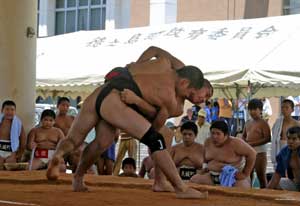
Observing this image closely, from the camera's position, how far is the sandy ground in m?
4.76

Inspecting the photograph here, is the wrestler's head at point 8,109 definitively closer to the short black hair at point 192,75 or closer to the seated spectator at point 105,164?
the seated spectator at point 105,164

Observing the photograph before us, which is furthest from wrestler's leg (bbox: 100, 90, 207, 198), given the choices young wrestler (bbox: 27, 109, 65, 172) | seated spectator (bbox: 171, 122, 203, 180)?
young wrestler (bbox: 27, 109, 65, 172)

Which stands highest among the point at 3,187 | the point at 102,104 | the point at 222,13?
the point at 222,13

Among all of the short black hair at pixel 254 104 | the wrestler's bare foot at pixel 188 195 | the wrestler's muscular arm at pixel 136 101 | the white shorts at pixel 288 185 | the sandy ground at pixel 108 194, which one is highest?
the wrestler's muscular arm at pixel 136 101

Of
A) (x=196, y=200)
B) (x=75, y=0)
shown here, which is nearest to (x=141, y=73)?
(x=196, y=200)

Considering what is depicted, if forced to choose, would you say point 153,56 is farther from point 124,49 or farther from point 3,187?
point 124,49

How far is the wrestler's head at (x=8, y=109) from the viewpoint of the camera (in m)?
8.73

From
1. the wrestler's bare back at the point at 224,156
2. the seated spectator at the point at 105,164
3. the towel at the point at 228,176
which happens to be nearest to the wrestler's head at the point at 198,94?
the towel at the point at 228,176

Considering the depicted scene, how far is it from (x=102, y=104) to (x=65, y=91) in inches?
215

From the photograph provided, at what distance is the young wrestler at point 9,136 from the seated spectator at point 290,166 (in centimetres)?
300

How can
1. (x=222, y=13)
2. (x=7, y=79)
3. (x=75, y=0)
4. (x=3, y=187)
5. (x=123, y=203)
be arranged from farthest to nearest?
(x=75, y=0) < (x=222, y=13) < (x=7, y=79) < (x=3, y=187) < (x=123, y=203)

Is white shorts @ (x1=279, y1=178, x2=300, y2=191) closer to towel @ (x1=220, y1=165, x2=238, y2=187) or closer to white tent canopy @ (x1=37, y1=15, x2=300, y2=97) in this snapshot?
towel @ (x1=220, y1=165, x2=238, y2=187)

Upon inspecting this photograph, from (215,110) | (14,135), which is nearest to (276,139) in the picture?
(14,135)

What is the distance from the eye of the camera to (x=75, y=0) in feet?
67.0
